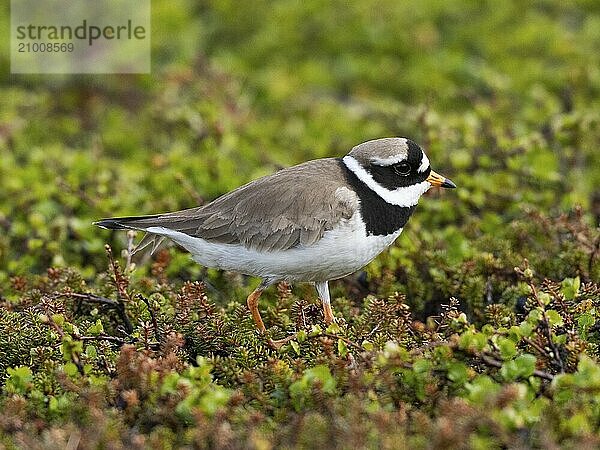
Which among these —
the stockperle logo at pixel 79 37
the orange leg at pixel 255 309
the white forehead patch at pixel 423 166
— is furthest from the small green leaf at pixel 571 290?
the stockperle logo at pixel 79 37

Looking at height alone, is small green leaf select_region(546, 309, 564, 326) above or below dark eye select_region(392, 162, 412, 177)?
below

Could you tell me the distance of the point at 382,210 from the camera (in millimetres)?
5293

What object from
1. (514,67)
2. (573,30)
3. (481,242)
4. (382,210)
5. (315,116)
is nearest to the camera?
(382,210)

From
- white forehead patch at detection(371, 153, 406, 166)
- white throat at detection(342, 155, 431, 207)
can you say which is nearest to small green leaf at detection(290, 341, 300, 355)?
white throat at detection(342, 155, 431, 207)

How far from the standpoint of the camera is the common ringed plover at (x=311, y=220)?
516 centimetres

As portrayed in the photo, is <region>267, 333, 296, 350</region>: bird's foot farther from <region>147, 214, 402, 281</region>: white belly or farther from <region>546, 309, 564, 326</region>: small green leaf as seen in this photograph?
<region>546, 309, 564, 326</region>: small green leaf

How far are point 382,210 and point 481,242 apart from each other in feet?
4.37

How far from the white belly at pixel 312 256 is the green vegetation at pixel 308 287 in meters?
0.22

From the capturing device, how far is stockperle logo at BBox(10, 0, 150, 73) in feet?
34.5

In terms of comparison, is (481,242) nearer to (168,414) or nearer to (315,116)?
(168,414)

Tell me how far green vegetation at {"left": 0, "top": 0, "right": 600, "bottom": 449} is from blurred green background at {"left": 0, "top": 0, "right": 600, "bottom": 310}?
26mm

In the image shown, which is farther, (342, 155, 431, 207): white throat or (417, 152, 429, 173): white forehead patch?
(417, 152, 429, 173): white forehead patch

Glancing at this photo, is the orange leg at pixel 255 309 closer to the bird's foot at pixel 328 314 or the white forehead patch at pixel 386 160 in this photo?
the bird's foot at pixel 328 314

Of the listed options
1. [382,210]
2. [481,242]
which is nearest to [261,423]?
[382,210]
